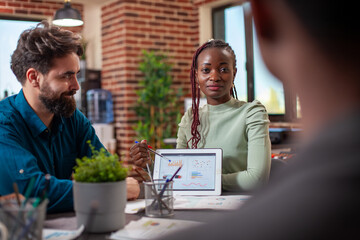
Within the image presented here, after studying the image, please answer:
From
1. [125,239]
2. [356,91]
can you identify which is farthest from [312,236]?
[125,239]

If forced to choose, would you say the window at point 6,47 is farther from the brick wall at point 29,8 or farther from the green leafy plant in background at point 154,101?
the green leafy plant in background at point 154,101

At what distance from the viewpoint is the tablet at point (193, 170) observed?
141 cm

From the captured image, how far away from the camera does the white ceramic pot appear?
93 cm

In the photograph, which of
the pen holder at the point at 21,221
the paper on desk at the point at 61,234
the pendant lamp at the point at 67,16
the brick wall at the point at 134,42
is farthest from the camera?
the brick wall at the point at 134,42

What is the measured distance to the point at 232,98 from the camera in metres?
1.87

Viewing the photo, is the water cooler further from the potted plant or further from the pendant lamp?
the potted plant

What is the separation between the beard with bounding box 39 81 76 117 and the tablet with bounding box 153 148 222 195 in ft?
1.47

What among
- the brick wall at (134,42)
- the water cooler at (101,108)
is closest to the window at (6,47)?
the water cooler at (101,108)

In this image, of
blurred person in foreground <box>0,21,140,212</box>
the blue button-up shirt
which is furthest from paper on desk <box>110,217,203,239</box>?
blurred person in foreground <box>0,21,140,212</box>

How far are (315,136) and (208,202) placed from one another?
83 centimetres

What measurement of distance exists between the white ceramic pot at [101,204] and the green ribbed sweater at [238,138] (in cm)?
64

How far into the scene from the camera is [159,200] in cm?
112

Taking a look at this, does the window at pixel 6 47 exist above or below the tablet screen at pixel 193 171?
above

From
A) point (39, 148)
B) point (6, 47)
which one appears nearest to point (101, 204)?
point (39, 148)
